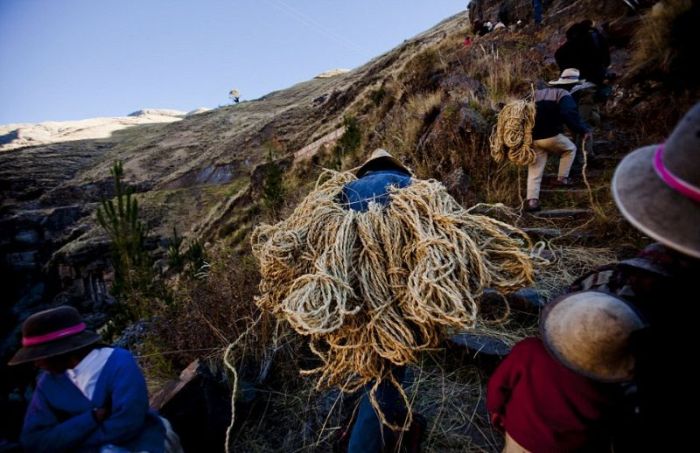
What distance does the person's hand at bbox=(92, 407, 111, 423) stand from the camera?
5.69 feet

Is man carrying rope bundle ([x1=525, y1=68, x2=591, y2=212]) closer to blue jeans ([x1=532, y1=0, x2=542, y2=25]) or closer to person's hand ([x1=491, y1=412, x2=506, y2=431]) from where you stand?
person's hand ([x1=491, y1=412, x2=506, y2=431])

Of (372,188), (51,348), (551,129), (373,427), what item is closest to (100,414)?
(51,348)

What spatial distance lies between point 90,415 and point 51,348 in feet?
1.45

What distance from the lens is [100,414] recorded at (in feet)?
5.72

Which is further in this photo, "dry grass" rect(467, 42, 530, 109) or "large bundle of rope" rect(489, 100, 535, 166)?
"dry grass" rect(467, 42, 530, 109)

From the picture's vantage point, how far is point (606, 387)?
886mm

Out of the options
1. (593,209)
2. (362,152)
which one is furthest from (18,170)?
(593,209)

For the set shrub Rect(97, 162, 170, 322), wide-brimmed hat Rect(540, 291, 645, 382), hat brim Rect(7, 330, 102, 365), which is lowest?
shrub Rect(97, 162, 170, 322)

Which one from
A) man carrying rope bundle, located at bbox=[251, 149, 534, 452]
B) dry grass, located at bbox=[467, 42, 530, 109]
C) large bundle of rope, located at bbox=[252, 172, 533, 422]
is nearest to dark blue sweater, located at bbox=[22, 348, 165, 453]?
man carrying rope bundle, located at bbox=[251, 149, 534, 452]

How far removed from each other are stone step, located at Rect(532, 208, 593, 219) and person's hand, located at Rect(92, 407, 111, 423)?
4.21 metres

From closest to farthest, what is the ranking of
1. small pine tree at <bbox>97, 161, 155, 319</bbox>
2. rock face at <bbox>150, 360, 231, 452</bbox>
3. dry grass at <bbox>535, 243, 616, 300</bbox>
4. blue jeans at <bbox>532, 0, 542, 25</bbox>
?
rock face at <bbox>150, 360, 231, 452</bbox>, dry grass at <bbox>535, 243, 616, 300</bbox>, small pine tree at <bbox>97, 161, 155, 319</bbox>, blue jeans at <bbox>532, 0, 542, 25</bbox>

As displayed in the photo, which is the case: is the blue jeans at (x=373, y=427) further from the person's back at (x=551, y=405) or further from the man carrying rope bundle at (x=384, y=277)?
the person's back at (x=551, y=405)

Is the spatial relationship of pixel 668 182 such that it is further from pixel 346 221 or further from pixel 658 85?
pixel 658 85

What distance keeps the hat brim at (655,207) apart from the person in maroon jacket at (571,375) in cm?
19
